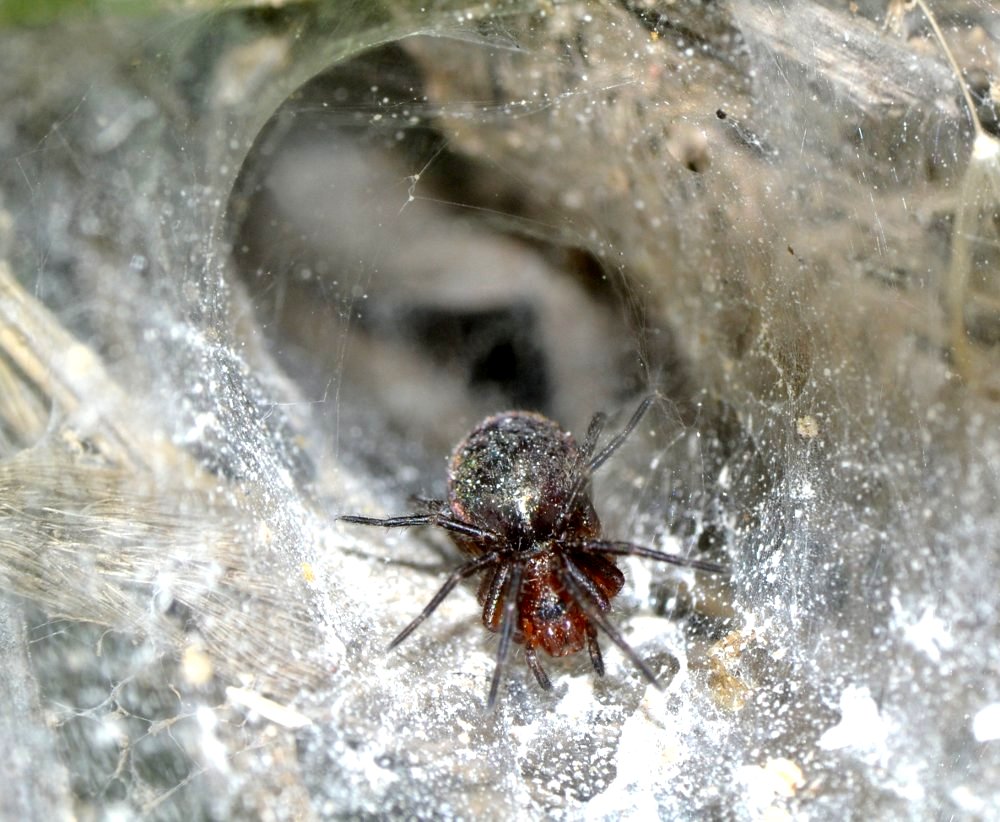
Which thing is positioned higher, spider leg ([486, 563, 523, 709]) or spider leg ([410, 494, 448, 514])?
spider leg ([486, 563, 523, 709])

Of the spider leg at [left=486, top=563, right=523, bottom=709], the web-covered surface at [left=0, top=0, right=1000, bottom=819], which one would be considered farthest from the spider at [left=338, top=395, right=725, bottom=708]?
the web-covered surface at [left=0, top=0, right=1000, bottom=819]

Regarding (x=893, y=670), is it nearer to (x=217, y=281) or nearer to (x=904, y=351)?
(x=904, y=351)

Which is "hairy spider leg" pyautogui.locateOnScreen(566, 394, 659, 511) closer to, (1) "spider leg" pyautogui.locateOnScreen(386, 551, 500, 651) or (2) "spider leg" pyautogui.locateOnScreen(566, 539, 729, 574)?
(2) "spider leg" pyautogui.locateOnScreen(566, 539, 729, 574)

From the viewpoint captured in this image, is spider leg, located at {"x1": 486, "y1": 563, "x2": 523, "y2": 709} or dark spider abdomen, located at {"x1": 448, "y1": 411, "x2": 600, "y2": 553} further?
dark spider abdomen, located at {"x1": 448, "y1": 411, "x2": 600, "y2": 553}

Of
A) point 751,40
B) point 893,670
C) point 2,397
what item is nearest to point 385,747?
point 893,670

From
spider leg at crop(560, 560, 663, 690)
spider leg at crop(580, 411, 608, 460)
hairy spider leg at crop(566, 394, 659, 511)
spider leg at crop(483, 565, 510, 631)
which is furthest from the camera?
spider leg at crop(580, 411, 608, 460)

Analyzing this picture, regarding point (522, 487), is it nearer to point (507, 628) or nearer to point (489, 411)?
point (507, 628)

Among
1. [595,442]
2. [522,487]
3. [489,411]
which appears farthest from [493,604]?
[489,411]
